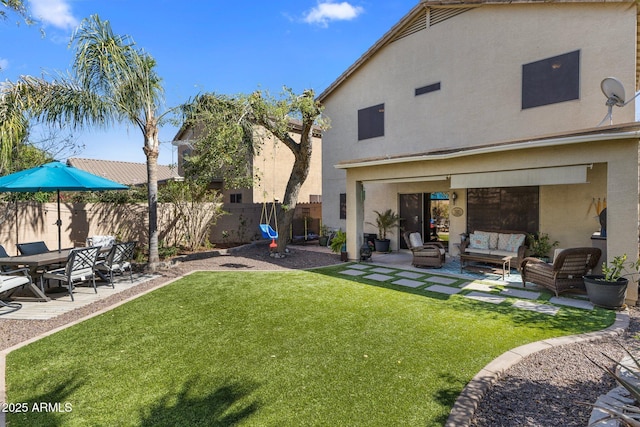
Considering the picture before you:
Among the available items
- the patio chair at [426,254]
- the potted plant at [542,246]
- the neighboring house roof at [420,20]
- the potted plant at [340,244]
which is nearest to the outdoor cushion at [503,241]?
the potted plant at [542,246]

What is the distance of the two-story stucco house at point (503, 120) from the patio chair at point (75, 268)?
903cm

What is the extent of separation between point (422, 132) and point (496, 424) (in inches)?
536

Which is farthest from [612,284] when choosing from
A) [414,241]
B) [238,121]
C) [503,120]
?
[238,121]

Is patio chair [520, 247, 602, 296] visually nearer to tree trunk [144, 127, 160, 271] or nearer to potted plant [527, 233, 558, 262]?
potted plant [527, 233, 558, 262]

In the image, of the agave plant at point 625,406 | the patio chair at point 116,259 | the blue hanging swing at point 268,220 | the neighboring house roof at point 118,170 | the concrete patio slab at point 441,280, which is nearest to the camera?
the agave plant at point 625,406

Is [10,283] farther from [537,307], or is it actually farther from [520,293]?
[520,293]

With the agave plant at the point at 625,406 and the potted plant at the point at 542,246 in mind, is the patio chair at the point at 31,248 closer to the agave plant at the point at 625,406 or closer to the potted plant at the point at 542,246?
the agave plant at the point at 625,406

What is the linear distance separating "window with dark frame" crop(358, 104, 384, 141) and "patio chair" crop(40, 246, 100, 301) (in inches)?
525

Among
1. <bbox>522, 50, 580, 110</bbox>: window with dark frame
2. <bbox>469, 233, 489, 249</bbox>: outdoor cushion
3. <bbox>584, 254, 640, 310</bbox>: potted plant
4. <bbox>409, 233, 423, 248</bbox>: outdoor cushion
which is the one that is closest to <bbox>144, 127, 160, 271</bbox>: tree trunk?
<bbox>409, 233, 423, 248</bbox>: outdoor cushion

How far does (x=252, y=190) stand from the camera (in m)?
22.3

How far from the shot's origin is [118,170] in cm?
3659

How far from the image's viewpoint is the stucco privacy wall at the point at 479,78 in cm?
1084

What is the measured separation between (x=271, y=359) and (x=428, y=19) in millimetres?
16394

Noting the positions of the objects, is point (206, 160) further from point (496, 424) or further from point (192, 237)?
point (496, 424)
